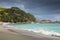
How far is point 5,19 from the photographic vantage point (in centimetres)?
13600

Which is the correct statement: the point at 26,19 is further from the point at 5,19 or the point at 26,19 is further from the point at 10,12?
the point at 5,19

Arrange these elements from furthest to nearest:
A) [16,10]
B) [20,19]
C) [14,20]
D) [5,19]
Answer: [16,10], [20,19], [14,20], [5,19]

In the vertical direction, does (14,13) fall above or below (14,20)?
above

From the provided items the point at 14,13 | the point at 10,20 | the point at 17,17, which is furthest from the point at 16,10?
the point at 10,20

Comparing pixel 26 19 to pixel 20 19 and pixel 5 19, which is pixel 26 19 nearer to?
pixel 20 19

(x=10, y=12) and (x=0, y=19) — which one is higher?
(x=10, y=12)

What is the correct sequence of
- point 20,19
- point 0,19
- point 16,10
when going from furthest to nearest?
point 16,10
point 20,19
point 0,19

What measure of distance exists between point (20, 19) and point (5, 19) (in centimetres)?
2299

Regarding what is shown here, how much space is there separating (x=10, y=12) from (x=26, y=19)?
17353 millimetres

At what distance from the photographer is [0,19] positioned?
127188mm

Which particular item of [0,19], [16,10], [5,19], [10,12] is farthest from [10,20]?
[16,10]

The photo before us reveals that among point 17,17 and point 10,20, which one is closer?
point 10,20

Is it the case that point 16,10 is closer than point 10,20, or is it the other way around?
point 10,20

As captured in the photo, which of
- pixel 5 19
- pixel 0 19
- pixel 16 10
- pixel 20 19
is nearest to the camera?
pixel 0 19
